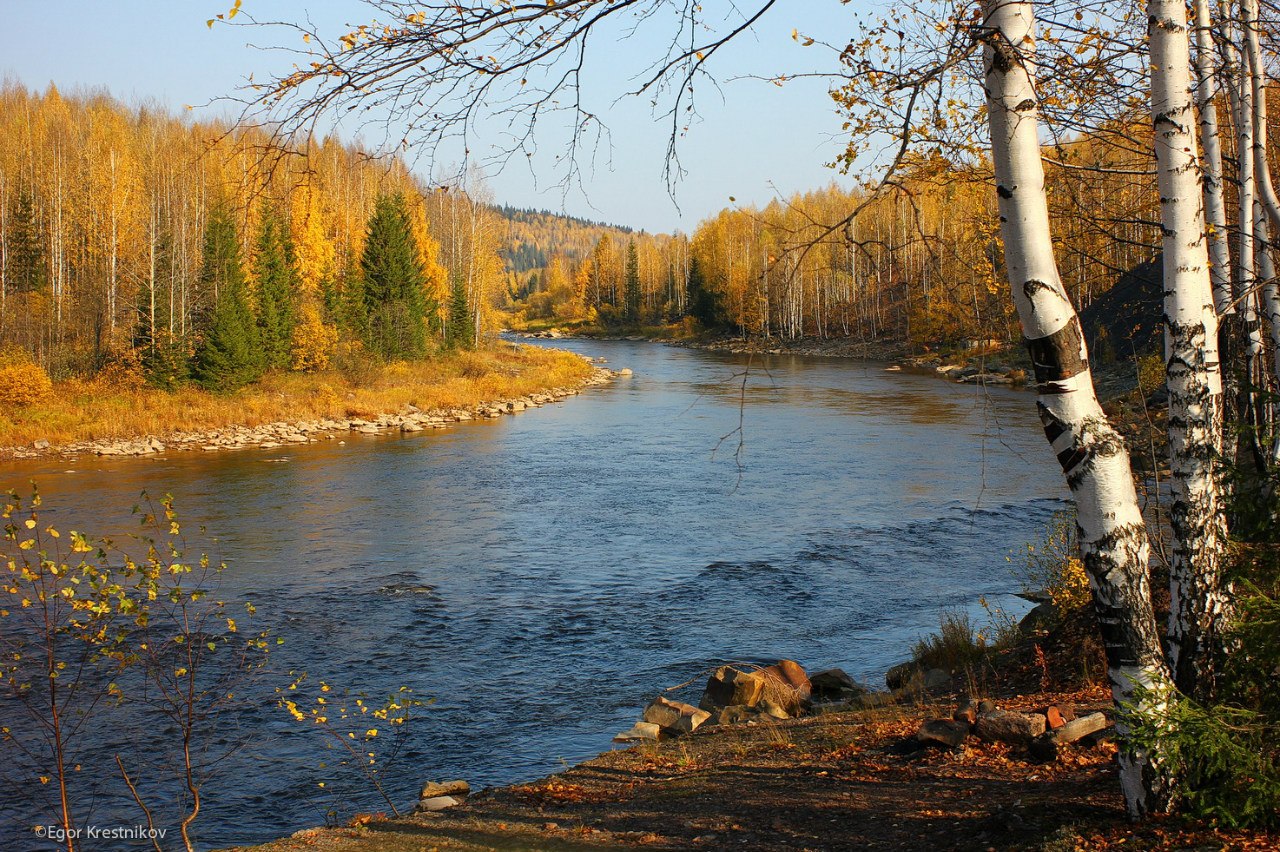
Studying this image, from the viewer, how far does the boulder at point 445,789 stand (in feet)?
23.9

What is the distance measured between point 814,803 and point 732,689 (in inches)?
140

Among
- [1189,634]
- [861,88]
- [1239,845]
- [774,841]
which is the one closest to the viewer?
[1239,845]

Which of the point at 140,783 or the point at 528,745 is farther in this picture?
the point at 528,745

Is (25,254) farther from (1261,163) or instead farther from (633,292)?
(633,292)

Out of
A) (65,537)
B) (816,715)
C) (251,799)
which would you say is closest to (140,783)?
(251,799)

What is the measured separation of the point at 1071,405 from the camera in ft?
11.1

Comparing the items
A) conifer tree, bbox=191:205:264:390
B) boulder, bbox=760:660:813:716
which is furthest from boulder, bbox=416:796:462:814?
conifer tree, bbox=191:205:264:390

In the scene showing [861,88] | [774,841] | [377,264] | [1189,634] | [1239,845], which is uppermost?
[377,264]

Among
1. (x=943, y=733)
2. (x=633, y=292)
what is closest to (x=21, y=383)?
(x=943, y=733)

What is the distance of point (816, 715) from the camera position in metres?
7.88

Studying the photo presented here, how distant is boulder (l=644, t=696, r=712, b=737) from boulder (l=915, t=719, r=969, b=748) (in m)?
2.65

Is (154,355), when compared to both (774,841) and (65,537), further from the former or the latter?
(774,841)

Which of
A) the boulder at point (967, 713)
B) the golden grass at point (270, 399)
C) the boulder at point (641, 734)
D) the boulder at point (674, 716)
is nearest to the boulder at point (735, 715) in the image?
the boulder at point (674, 716)

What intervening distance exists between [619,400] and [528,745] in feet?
101
